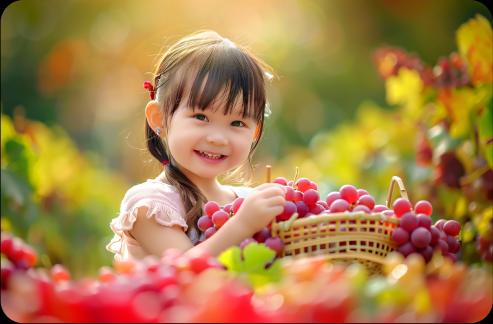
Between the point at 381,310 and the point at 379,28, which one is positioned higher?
the point at 379,28

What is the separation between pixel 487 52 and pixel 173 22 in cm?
675

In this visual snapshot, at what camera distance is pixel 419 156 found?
13.3 ft

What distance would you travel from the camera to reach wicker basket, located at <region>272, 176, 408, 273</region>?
6.14ft

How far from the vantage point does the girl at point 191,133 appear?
94.3 inches

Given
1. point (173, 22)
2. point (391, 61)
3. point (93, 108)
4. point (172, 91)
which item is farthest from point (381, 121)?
point (93, 108)

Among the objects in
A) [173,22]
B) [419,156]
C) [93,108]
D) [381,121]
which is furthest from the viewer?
[93,108]

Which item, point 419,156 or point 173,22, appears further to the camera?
point 173,22

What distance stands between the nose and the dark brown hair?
0.26ft

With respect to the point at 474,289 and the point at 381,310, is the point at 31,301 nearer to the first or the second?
the point at 381,310

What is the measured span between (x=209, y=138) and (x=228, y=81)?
20 centimetres

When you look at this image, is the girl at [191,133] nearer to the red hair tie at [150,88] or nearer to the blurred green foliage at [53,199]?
the red hair tie at [150,88]

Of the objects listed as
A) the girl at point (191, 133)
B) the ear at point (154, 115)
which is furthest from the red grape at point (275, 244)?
the ear at point (154, 115)

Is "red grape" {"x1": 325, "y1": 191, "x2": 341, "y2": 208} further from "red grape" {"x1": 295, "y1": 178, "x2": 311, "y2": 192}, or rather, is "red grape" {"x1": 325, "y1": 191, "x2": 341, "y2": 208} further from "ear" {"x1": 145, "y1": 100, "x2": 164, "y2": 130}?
"ear" {"x1": 145, "y1": 100, "x2": 164, "y2": 130}

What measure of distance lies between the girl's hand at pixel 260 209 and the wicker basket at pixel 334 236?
3 centimetres
